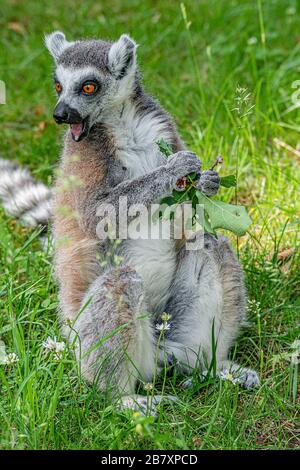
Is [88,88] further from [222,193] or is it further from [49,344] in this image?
[222,193]

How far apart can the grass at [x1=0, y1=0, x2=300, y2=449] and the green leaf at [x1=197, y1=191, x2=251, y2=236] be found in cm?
48

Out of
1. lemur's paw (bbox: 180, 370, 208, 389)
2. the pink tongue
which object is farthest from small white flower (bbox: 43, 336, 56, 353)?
the pink tongue

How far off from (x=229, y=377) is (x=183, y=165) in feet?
3.64

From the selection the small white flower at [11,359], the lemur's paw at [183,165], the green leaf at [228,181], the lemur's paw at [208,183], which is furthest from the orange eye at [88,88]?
the small white flower at [11,359]

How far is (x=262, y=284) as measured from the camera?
503cm

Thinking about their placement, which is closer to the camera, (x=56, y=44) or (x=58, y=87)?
(x=58, y=87)

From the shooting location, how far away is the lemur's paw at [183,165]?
4.12m

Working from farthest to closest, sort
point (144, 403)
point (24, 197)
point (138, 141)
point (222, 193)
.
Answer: point (222, 193)
point (24, 197)
point (138, 141)
point (144, 403)

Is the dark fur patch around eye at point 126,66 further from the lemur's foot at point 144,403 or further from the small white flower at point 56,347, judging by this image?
the lemur's foot at point 144,403

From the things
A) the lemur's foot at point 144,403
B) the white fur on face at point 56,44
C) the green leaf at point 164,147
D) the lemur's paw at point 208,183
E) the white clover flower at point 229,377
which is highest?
the white fur on face at point 56,44

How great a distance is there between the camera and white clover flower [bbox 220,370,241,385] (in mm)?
3912

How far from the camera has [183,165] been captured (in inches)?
162

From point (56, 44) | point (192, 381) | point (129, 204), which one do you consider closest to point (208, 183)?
point (129, 204)

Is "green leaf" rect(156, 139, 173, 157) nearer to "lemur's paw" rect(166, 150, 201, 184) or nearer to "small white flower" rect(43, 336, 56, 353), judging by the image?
"lemur's paw" rect(166, 150, 201, 184)
